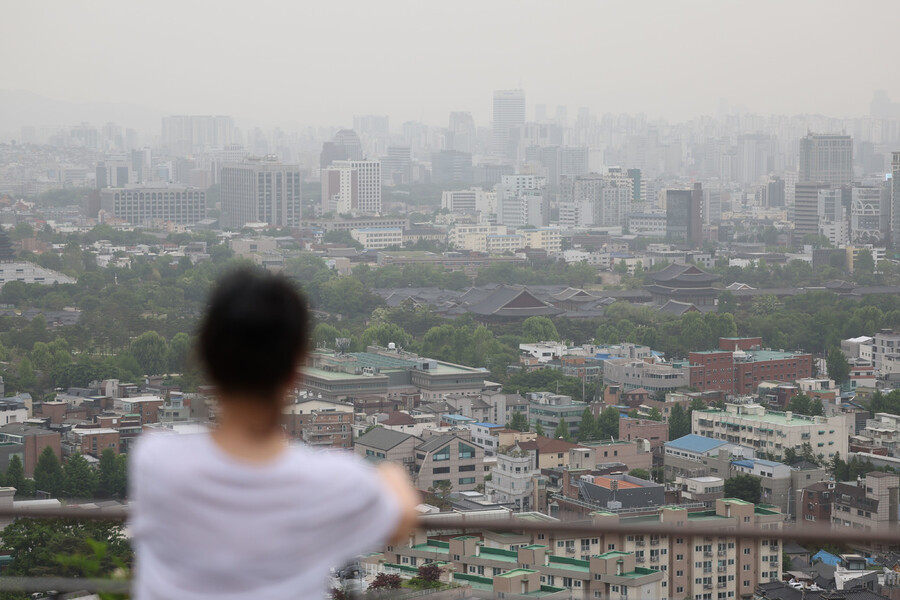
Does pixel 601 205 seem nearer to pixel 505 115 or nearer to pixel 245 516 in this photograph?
pixel 505 115

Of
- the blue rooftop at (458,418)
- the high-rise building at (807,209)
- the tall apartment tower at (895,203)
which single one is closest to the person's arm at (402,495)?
the blue rooftop at (458,418)

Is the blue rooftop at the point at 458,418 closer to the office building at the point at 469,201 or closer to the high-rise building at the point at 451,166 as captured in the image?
the office building at the point at 469,201

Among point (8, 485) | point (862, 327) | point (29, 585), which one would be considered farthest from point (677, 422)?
point (29, 585)

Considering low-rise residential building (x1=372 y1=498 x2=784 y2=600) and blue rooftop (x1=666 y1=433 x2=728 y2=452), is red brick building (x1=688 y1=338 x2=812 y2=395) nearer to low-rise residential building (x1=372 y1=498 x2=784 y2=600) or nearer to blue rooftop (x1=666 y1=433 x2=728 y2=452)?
blue rooftop (x1=666 y1=433 x2=728 y2=452)

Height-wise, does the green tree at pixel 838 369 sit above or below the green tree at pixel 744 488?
above

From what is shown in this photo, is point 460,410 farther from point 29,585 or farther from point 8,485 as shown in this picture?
point 29,585

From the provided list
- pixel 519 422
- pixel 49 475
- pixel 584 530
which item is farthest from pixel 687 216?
pixel 584 530
